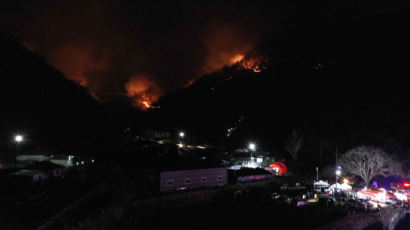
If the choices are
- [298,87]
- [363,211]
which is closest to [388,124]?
[363,211]

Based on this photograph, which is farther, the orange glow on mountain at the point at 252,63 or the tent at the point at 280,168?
the orange glow on mountain at the point at 252,63

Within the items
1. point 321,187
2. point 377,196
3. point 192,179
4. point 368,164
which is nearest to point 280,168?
point 321,187

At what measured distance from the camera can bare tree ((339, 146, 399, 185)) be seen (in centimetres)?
2489

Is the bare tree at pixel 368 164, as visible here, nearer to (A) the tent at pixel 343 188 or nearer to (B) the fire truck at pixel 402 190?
(B) the fire truck at pixel 402 190

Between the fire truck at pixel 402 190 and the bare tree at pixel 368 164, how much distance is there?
1459 mm

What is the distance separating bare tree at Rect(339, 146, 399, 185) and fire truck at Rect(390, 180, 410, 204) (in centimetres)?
146

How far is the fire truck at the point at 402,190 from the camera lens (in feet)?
68.8

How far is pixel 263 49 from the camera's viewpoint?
138 metres

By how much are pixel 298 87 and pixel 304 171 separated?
46.3m

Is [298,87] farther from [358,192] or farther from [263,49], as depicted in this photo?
[263,49]

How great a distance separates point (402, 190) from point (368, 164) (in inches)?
134

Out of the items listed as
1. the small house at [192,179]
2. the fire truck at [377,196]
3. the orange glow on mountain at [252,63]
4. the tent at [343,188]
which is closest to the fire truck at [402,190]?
the fire truck at [377,196]

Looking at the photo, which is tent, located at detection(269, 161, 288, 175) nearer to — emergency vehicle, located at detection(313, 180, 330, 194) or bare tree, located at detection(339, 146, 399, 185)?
emergency vehicle, located at detection(313, 180, 330, 194)

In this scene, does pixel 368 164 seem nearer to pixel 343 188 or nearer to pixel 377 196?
pixel 343 188
